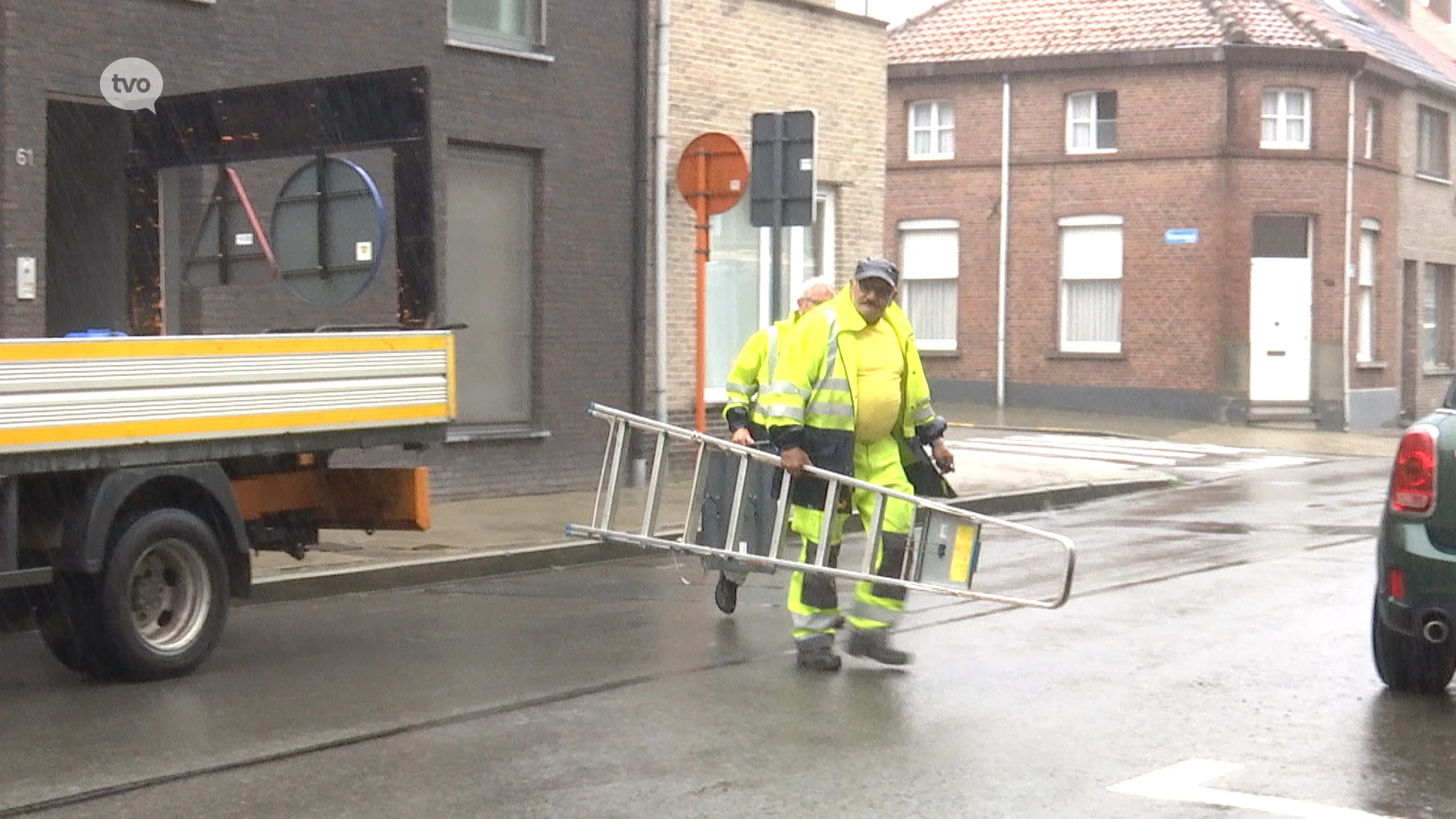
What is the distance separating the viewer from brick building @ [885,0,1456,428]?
3269 cm

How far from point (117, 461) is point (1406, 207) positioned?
104 ft

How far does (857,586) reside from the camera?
8898 mm

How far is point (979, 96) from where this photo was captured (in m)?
34.2

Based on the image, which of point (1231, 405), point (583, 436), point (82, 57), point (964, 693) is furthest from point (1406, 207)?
point (964, 693)

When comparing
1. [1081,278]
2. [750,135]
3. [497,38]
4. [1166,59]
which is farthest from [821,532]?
[1081,278]

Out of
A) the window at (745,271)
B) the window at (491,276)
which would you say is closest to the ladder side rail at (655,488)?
the window at (491,276)

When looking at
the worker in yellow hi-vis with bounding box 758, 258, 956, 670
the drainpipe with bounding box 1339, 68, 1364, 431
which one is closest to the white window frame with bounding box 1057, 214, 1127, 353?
the drainpipe with bounding box 1339, 68, 1364, 431

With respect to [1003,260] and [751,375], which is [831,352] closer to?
[751,375]

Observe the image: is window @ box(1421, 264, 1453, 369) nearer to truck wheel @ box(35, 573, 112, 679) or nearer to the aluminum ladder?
the aluminum ladder

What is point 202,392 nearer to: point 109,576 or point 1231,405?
point 109,576

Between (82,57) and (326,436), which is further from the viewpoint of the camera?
(82,57)

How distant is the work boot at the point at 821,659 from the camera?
8.65 meters

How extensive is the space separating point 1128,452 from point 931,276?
10805 millimetres

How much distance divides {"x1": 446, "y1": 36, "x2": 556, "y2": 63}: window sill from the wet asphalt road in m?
5.68
